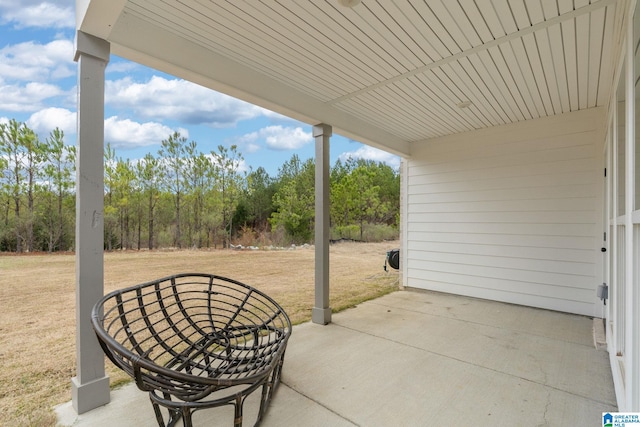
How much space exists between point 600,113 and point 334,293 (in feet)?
14.5

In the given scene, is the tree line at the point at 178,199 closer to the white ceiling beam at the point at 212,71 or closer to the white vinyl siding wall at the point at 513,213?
the white ceiling beam at the point at 212,71

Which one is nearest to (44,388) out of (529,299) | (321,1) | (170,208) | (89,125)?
(89,125)

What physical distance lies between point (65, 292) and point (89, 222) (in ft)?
11.9

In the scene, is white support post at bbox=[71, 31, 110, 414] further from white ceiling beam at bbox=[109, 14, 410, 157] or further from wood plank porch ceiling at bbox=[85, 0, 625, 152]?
wood plank porch ceiling at bbox=[85, 0, 625, 152]

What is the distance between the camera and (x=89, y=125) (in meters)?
1.82

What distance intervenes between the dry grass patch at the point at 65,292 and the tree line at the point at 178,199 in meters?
0.59

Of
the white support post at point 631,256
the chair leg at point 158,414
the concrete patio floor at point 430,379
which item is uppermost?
the white support post at point 631,256

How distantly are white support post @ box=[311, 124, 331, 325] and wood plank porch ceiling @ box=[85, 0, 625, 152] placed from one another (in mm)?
433

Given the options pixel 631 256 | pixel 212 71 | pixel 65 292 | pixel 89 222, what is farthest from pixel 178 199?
pixel 631 256

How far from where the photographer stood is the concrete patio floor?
70.2 inches

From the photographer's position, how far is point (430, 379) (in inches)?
88.5

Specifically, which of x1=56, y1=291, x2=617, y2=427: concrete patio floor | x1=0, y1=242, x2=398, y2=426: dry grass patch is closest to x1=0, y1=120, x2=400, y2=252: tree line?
x1=0, y1=242, x2=398, y2=426: dry grass patch

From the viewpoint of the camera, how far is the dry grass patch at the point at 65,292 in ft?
6.75

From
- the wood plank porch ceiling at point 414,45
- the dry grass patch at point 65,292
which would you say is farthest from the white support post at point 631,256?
the dry grass patch at point 65,292
